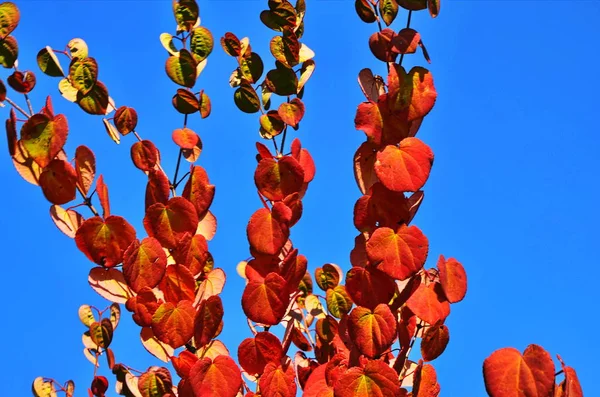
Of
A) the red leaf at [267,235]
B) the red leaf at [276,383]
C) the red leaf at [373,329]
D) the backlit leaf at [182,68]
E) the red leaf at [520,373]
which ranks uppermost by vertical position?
the backlit leaf at [182,68]

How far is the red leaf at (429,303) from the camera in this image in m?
1.21

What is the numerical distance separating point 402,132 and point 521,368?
46 cm

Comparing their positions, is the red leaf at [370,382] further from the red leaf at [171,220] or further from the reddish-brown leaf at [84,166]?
the reddish-brown leaf at [84,166]

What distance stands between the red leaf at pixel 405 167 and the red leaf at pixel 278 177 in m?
0.17

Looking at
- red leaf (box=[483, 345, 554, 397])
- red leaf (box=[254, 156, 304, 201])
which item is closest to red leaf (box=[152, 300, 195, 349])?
red leaf (box=[254, 156, 304, 201])

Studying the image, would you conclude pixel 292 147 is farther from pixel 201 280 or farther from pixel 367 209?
pixel 201 280

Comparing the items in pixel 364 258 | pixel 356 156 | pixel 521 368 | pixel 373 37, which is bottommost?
pixel 521 368

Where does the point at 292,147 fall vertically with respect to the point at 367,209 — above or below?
above

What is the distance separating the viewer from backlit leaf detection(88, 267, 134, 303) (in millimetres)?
1358

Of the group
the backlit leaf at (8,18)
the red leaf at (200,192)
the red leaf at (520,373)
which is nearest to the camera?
the red leaf at (520,373)

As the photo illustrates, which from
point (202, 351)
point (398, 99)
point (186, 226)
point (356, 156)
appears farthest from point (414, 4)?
point (202, 351)

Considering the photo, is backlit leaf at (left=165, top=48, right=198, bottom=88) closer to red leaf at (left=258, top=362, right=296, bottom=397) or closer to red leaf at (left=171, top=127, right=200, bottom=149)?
red leaf at (left=171, top=127, right=200, bottom=149)

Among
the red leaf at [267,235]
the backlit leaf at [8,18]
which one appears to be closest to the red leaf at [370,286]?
the red leaf at [267,235]

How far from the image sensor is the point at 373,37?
4.44ft
